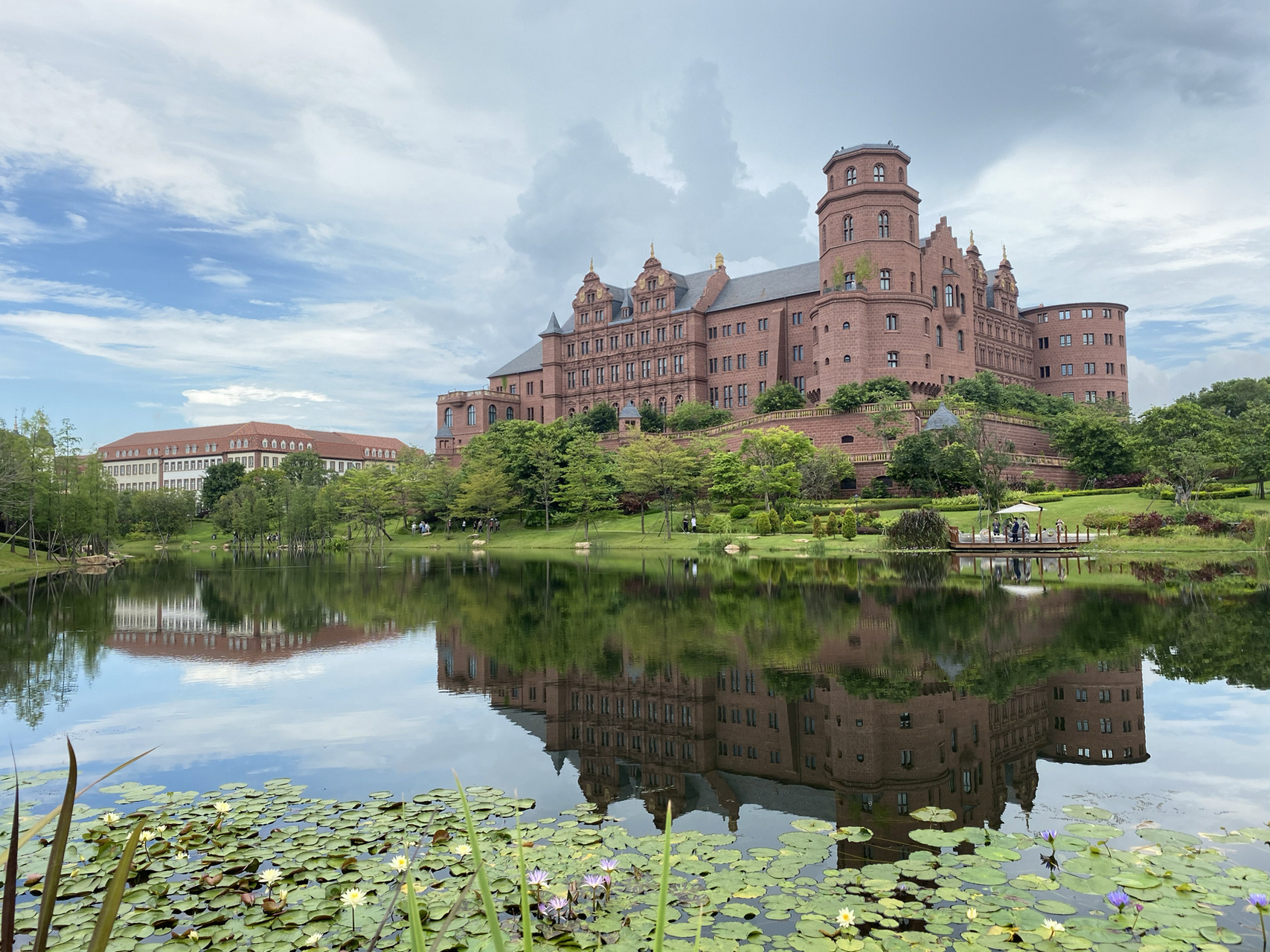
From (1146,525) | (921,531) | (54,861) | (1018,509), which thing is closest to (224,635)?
(54,861)

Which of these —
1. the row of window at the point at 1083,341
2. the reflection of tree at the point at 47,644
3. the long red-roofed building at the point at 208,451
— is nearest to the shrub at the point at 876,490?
the row of window at the point at 1083,341

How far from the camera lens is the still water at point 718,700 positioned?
815 centimetres

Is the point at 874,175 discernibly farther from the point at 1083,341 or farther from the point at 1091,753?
the point at 1091,753

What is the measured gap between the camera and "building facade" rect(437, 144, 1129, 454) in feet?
207

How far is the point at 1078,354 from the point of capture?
267ft

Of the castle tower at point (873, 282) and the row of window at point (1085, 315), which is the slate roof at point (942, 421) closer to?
the castle tower at point (873, 282)

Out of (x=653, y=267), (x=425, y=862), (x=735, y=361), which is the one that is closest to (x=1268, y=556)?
(x=425, y=862)

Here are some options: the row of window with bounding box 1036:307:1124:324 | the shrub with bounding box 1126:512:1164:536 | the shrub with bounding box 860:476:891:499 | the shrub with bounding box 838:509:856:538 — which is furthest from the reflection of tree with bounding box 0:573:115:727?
the row of window with bounding box 1036:307:1124:324

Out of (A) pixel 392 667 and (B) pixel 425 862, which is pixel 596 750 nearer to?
(B) pixel 425 862

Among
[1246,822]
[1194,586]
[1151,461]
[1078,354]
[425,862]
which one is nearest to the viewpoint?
[425,862]

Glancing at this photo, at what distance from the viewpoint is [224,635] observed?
766 inches

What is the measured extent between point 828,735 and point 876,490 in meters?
46.0

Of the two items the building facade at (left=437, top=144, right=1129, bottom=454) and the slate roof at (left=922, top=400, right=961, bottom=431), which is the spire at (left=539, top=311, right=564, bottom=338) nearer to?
the building facade at (left=437, top=144, right=1129, bottom=454)

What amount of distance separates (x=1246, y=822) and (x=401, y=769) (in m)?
8.15
